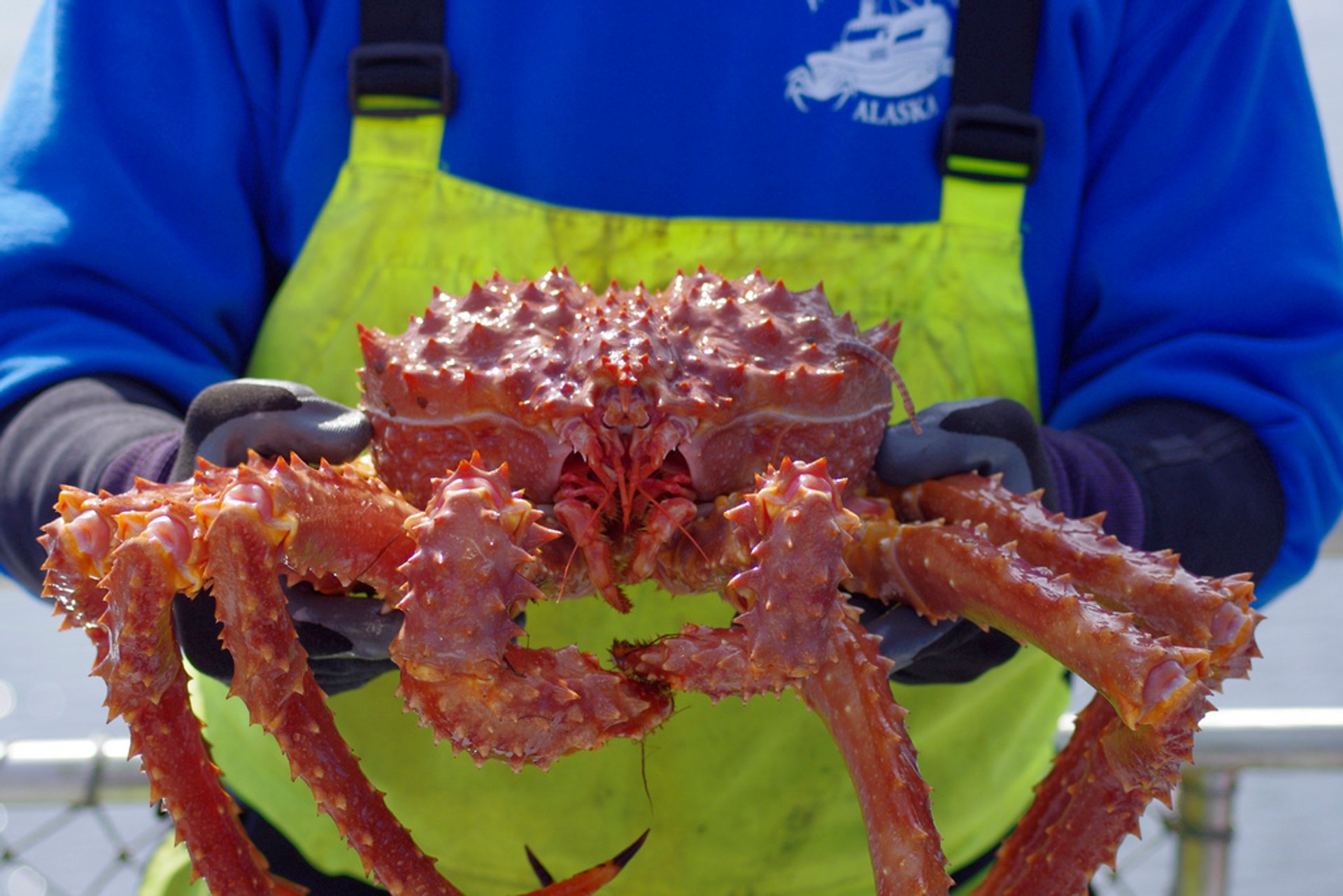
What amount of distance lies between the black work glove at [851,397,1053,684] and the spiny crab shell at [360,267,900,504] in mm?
78

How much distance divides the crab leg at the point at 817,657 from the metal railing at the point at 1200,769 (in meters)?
0.99

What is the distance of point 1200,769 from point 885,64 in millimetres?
1385

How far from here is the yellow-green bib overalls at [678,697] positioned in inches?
61.3

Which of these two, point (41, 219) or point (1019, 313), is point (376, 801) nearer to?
point (41, 219)

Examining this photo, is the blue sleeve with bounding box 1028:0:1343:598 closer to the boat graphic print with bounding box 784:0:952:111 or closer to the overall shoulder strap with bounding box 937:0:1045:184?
the overall shoulder strap with bounding box 937:0:1045:184

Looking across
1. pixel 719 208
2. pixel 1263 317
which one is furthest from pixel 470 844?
pixel 1263 317

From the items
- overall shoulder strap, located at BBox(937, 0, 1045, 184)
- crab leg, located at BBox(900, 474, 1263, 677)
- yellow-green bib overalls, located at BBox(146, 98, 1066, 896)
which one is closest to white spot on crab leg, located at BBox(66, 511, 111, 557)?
yellow-green bib overalls, located at BBox(146, 98, 1066, 896)

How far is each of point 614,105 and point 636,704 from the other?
949 millimetres

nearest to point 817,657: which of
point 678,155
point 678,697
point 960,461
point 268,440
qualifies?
point 960,461

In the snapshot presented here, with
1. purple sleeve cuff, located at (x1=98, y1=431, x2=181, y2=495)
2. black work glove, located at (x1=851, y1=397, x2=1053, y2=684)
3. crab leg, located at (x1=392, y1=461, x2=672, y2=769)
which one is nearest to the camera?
crab leg, located at (x1=392, y1=461, x2=672, y2=769)

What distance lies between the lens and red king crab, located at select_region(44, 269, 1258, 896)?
971 mm

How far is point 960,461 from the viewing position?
1.33 metres

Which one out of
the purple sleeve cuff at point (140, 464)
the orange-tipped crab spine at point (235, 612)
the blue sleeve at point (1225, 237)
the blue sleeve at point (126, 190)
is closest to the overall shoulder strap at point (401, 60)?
the blue sleeve at point (126, 190)

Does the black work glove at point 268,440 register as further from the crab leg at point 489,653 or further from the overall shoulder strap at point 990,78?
the overall shoulder strap at point 990,78
